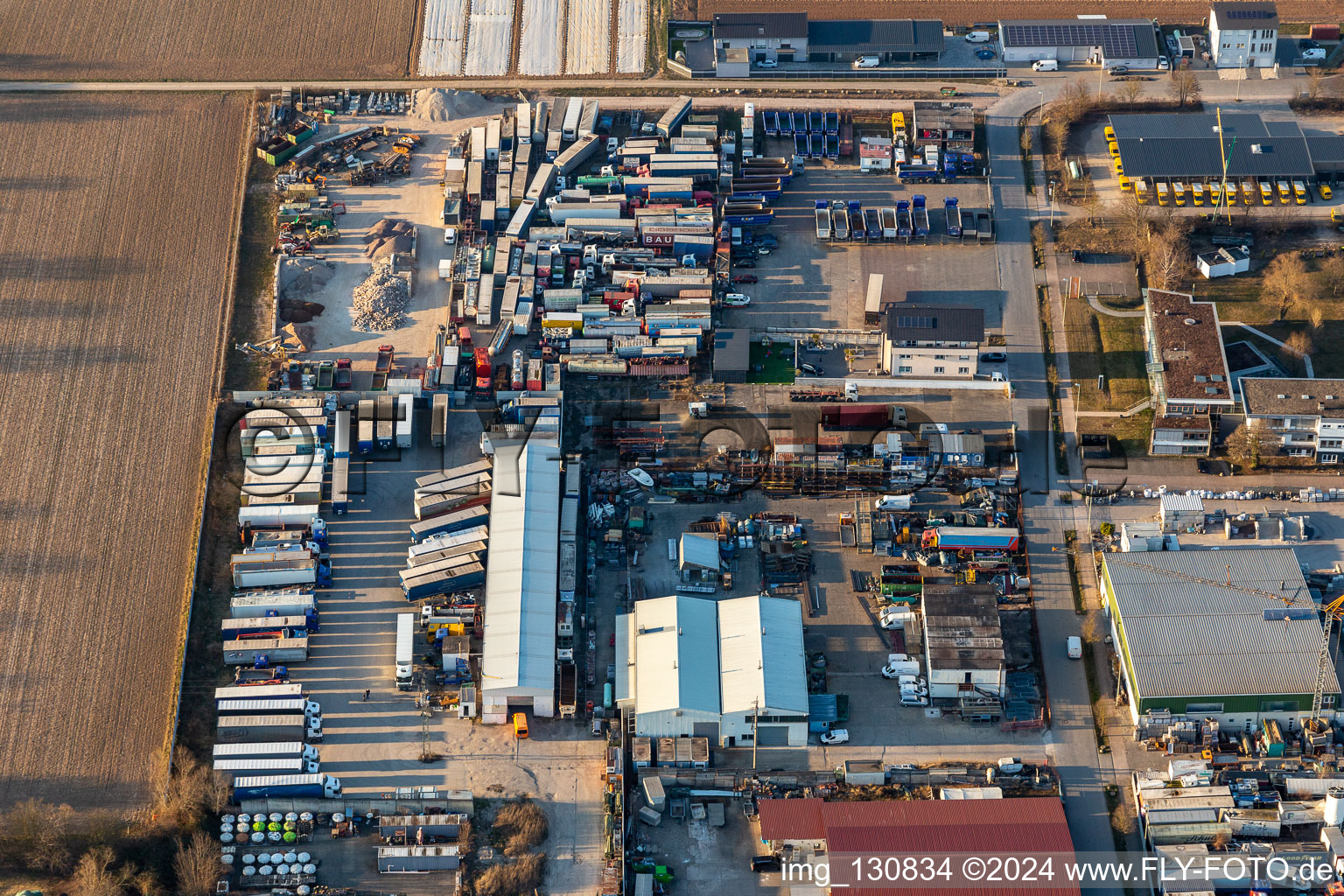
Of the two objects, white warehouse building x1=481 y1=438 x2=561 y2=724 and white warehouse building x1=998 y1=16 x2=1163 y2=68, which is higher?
white warehouse building x1=998 y1=16 x2=1163 y2=68

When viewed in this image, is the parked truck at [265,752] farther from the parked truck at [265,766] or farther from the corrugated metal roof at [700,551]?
the corrugated metal roof at [700,551]

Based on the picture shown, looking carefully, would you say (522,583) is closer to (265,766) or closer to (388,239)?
(265,766)

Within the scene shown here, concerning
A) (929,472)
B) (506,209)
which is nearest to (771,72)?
(506,209)

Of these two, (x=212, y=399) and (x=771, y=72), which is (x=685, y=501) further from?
(x=771, y=72)

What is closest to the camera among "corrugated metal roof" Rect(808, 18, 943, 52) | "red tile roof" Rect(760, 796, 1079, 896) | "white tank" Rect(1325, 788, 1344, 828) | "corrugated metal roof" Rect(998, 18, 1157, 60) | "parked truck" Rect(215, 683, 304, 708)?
"red tile roof" Rect(760, 796, 1079, 896)

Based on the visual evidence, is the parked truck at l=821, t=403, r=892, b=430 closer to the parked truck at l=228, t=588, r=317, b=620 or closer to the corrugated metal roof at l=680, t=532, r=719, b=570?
the corrugated metal roof at l=680, t=532, r=719, b=570

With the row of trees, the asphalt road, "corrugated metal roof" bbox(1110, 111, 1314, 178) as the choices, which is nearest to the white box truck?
the row of trees
